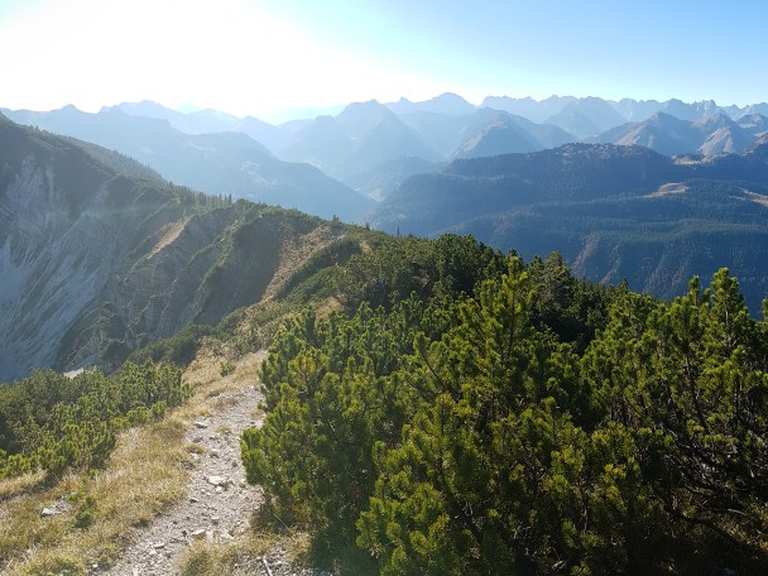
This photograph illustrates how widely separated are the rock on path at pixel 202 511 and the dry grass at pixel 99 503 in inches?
15.7

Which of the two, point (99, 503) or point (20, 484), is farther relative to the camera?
A: point (20, 484)

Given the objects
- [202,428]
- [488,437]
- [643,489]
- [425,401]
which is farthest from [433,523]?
A: [202,428]

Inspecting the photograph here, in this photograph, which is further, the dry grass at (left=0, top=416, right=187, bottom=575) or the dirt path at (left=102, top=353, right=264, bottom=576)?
the dirt path at (left=102, top=353, right=264, bottom=576)

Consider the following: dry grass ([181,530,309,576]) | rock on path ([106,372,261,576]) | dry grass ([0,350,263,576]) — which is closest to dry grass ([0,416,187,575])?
dry grass ([0,350,263,576])

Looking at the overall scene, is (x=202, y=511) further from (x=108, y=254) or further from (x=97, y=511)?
(x=108, y=254)

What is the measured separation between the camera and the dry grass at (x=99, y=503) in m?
12.5

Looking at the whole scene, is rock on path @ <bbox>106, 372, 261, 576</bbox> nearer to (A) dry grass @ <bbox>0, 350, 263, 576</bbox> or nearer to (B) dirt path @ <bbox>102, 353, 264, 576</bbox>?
(B) dirt path @ <bbox>102, 353, 264, 576</bbox>

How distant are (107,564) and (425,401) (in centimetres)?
881

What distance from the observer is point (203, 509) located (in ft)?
52.5

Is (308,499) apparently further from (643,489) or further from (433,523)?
(643,489)

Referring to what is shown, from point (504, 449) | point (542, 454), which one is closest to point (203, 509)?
point (504, 449)

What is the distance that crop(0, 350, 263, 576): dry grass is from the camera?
1253 centimetres

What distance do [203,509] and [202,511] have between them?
5.0 inches

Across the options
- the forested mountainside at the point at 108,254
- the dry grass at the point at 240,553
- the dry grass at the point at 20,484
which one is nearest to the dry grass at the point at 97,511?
the dry grass at the point at 20,484
